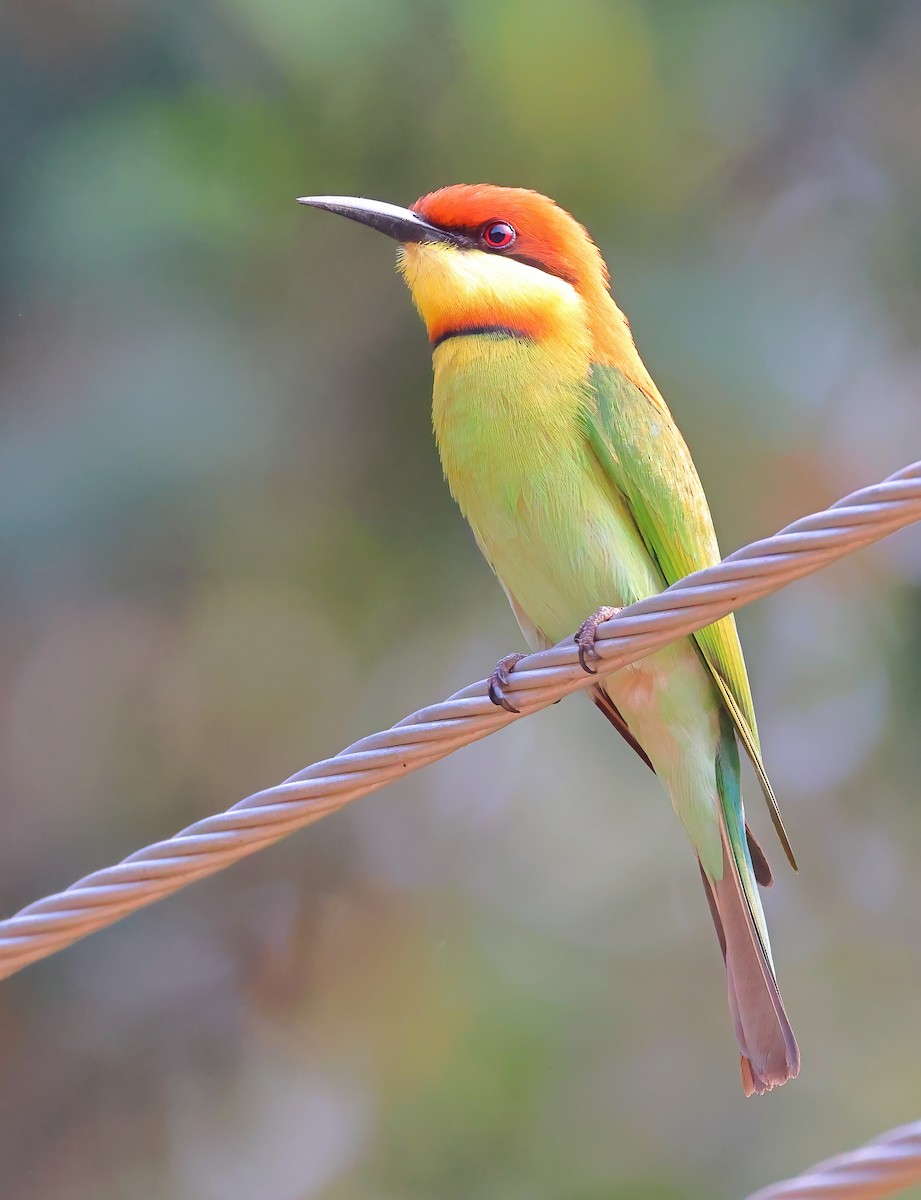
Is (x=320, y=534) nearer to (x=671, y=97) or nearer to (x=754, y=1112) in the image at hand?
(x=671, y=97)

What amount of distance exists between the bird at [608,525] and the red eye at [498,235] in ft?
0.37

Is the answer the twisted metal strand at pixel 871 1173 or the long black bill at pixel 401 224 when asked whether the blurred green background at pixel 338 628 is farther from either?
the twisted metal strand at pixel 871 1173

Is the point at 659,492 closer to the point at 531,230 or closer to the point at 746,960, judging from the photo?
the point at 531,230

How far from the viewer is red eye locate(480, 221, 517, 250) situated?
3.20m

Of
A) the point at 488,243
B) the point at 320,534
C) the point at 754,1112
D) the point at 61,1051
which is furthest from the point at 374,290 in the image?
the point at 754,1112

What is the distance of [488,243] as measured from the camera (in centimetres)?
321

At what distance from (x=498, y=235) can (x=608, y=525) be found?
0.80m

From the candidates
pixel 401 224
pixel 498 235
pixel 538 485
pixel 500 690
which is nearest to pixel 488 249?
pixel 498 235

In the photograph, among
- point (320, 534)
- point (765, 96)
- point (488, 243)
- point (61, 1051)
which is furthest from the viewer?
point (765, 96)

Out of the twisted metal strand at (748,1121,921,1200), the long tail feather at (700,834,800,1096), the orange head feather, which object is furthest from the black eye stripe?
the twisted metal strand at (748,1121,921,1200)

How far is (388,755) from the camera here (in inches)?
71.9

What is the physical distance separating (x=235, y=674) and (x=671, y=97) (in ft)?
9.85

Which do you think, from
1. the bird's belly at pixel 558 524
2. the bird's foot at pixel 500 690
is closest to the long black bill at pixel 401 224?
the bird's belly at pixel 558 524

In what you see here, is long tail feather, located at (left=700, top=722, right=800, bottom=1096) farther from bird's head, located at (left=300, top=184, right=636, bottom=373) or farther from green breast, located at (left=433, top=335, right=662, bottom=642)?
bird's head, located at (left=300, top=184, right=636, bottom=373)
